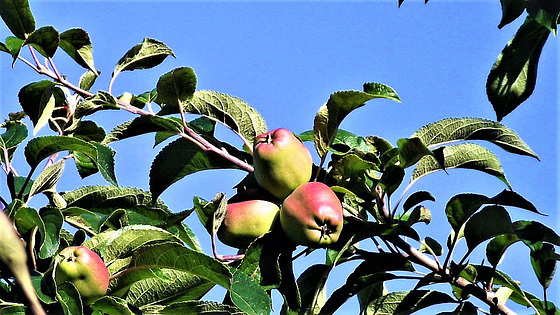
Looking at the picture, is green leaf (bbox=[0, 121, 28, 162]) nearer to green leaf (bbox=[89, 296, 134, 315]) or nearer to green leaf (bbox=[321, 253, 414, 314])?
green leaf (bbox=[89, 296, 134, 315])

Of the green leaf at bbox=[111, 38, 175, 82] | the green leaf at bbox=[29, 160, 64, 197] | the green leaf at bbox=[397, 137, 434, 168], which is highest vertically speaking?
the green leaf at bbox=[111, 38, 175, 82]

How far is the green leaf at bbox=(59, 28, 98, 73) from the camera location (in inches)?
82.6

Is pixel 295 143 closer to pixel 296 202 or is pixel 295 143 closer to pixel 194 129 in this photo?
pixel 296 202

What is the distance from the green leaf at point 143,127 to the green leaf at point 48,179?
15cm

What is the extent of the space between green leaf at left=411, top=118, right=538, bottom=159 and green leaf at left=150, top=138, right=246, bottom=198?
0.55 meters

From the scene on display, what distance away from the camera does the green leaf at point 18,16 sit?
6.72ft

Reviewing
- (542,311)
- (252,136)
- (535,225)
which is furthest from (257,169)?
(542,311)

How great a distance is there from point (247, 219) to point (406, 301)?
0.59 metres

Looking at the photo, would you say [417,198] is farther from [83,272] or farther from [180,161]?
[83,272]

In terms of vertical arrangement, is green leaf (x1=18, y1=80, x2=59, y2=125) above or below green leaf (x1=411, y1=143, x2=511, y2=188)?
below

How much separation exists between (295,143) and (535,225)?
2.09ft

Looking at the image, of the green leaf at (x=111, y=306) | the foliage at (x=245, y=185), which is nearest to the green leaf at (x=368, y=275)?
the foliage at (x=245, y=185)

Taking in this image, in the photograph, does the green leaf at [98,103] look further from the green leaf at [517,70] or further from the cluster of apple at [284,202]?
the green leaf at [517,70]

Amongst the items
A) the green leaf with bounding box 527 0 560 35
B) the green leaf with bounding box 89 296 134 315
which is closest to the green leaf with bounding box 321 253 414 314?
the green leaf with bounding box 89 296 134 315
